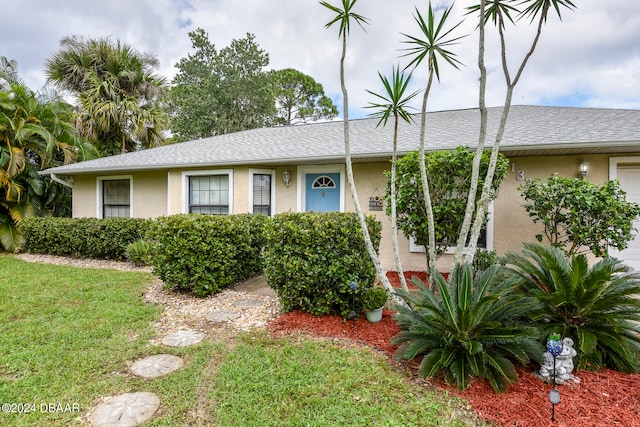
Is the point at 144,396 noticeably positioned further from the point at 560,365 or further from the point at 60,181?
the point at 60,181

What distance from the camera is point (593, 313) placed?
9.60 ft

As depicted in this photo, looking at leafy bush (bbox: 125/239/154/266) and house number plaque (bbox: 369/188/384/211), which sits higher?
house number plaque (bbox: 369/188/384/211)

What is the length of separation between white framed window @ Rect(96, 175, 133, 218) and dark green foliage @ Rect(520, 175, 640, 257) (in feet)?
34.6

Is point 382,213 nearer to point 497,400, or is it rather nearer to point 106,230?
point 497,400

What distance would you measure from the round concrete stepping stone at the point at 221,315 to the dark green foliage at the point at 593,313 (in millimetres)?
3515

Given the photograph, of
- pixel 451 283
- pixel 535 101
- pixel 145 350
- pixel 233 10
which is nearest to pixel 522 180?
pixel 451 283

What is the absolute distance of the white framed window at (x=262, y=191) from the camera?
7.82 metres

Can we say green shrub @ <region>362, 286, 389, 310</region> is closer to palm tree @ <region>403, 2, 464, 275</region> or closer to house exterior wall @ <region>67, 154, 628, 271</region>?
palm tree @ <region>403, 2, 464, 275</region>

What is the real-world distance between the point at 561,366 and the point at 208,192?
25.6 feet

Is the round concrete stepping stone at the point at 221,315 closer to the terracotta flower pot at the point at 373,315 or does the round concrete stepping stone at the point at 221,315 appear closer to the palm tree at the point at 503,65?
the terracotta flower pot at the point at 373,315

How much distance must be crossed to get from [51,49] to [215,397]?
16.3 metres

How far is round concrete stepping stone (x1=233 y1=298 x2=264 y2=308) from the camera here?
474cm

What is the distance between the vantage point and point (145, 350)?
11.0 ft

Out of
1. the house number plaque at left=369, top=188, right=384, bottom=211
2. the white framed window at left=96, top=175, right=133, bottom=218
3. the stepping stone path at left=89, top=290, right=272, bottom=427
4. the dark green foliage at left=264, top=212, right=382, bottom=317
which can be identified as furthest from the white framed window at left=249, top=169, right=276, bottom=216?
the white framed window at left=96, top=175, right=133, bottom=218
